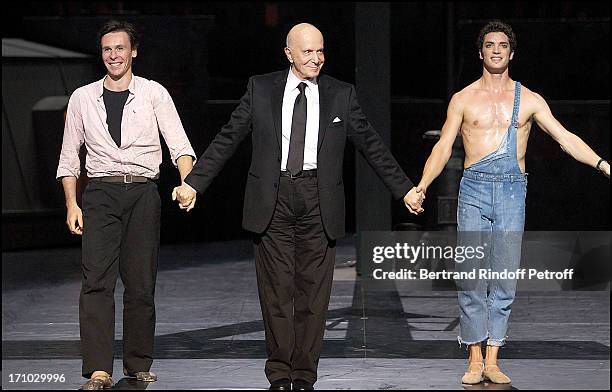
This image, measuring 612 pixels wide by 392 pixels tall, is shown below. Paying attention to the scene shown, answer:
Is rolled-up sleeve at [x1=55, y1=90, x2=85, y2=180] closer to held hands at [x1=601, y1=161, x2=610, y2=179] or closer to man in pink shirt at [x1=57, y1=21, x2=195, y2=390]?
man in pink shirt at [x1=57, y1=21, x2=195, y2=390]

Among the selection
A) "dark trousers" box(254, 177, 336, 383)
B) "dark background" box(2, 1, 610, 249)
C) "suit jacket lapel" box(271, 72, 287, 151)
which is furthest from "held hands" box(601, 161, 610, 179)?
"dark background" box(2, 1, 610, 249)

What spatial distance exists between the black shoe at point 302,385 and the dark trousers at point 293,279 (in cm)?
A: 2

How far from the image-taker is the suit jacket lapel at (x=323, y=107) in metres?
7.71

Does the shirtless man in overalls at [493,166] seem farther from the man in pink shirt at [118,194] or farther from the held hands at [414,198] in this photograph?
the man in pink shirt at [118,194]

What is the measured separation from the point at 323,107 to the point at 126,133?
1178mm

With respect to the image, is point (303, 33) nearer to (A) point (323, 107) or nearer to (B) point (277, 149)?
(A) point (323, 107)

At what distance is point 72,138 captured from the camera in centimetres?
809

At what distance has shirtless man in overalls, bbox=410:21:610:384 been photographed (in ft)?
25.8

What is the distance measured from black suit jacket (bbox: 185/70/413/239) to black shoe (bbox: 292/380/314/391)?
2.77ft

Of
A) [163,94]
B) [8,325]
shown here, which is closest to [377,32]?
[8,325]

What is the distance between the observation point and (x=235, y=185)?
60.2 feet

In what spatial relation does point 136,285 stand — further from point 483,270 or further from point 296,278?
point 483,270

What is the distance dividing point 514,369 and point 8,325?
14.8ft

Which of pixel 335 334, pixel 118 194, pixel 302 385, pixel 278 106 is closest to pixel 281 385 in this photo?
pixel 302 385
